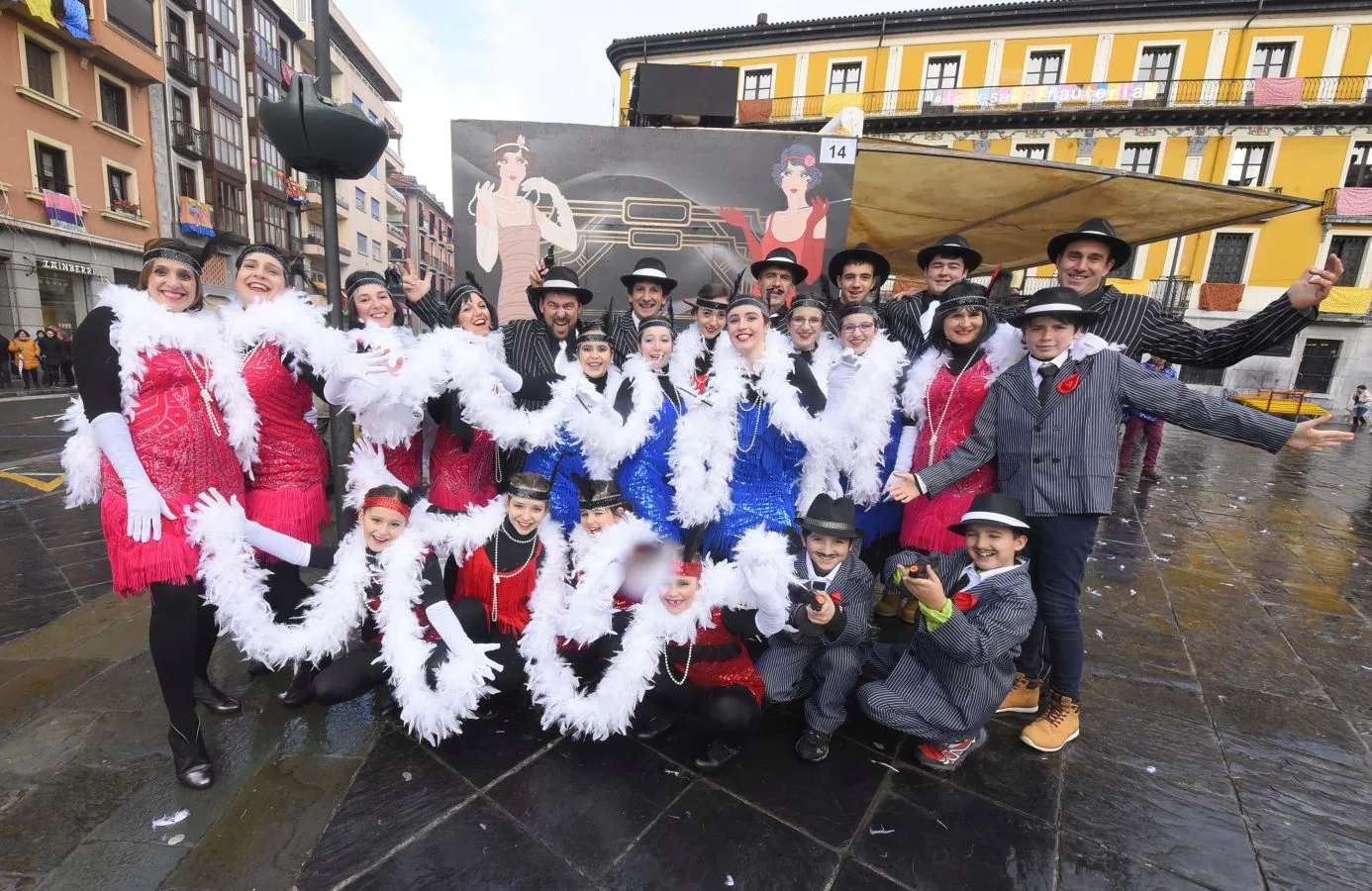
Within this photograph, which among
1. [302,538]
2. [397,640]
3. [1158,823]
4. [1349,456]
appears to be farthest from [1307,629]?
[1349,456]

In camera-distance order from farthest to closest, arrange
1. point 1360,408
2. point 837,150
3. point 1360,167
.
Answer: point 1360,167, point 1360,408, point 837,150

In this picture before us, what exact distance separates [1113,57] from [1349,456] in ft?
54.2

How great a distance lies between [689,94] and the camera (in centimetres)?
532

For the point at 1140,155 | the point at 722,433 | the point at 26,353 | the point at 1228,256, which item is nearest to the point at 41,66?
the point at 26,353

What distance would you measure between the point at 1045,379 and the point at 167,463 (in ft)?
11.2

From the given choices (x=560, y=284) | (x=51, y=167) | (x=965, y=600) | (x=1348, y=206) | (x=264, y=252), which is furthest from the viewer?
(x=1348, y=206)

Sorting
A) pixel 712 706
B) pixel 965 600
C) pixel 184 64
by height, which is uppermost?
pixel 184 64

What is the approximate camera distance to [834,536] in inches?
91.4

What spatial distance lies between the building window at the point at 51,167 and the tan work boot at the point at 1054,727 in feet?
72.7

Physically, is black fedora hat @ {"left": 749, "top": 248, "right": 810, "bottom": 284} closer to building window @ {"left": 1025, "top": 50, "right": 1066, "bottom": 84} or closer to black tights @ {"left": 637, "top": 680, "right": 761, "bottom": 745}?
black tights @ {"left": 637, "top": 680, "right": 761, "bottom": 745}

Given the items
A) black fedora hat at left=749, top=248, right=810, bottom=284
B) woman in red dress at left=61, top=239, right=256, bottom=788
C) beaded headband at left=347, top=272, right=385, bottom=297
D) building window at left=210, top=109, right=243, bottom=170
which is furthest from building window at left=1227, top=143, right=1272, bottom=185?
building window at left=210, top=109, right=243, bottom=170

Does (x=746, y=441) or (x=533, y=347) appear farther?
(x=533, y=347)

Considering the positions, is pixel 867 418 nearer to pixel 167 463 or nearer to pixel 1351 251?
pixel 167 463

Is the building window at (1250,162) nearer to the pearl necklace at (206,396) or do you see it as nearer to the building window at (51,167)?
the pearl necklace at (206,396)
